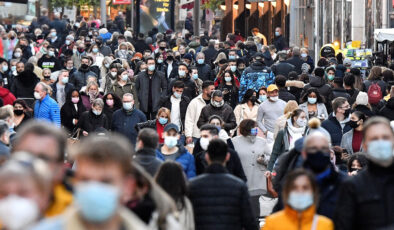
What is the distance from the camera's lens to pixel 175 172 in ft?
29.2

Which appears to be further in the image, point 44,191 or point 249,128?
point 249,128

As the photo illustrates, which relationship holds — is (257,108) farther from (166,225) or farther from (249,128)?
(166,225)

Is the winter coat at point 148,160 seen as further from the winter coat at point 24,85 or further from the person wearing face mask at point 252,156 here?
the winter coat at point 24,85

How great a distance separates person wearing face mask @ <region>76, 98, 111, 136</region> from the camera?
18000mm

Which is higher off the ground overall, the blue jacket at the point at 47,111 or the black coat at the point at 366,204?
the black coat at the point at 366,204

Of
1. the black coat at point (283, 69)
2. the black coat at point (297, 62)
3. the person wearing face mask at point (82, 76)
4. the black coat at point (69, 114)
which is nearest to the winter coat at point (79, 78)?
the person wearing face mask at point (82, 76)

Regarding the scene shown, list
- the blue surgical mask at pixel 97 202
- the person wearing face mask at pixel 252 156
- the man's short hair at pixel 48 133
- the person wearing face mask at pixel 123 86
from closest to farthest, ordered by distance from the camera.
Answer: the blue surgical mask at pixel 97 202, the man's short hair at pixel 48 133, the person wearing face mask at pixel 252 156, the person wearing face mask at pixel 123 86

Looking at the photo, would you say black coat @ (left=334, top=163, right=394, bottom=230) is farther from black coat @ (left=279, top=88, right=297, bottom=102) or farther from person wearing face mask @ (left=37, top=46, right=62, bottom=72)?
person wearing face mask @ (left=37, top=46, right=62, bottom=72)

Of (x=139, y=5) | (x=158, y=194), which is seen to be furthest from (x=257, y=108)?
(x=139, y=5)

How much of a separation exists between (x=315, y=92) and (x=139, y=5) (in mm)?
28323

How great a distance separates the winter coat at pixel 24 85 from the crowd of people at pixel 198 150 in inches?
0.9

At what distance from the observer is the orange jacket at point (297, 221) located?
7.52 m

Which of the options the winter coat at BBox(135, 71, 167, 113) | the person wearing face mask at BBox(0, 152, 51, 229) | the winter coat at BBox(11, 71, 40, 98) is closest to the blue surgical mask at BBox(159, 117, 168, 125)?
the winter coat at BBox(135, 71, 167, 113)

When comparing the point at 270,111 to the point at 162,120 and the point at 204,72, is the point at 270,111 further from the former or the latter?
the point at 204,72
